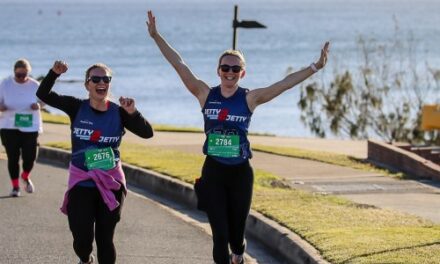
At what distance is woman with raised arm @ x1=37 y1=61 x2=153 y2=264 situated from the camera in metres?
10.1

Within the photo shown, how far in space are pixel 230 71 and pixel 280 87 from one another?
423mm

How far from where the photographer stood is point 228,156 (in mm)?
10414

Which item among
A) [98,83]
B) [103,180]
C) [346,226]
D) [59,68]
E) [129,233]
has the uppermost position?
[59,68]

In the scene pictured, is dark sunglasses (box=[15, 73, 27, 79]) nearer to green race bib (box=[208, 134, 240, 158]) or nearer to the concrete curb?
the concrete curb

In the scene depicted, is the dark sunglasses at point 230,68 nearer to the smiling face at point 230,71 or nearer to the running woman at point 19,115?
the smiling face at point 230,71

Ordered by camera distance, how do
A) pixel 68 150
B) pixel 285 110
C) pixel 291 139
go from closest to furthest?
pixel 68 150 → pixel 291 139 → pixel 285 110

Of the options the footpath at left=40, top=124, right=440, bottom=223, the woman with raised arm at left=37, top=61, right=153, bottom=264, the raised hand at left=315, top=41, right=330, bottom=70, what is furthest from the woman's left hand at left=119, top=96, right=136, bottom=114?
the footpath at left=40, top=124, right=440, bottom=223

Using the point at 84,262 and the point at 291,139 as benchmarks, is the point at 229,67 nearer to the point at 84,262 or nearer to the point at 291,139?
the point at 84,262

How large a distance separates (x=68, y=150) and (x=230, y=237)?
10498 millimetres

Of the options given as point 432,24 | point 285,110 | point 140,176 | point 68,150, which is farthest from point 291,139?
point 432,24

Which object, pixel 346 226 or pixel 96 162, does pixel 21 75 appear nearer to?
pixel 346 226

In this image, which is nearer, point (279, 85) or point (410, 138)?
point (279, 85)

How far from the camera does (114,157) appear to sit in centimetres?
1028

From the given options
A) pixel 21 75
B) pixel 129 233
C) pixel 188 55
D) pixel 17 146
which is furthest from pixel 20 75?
pixel 188 55
